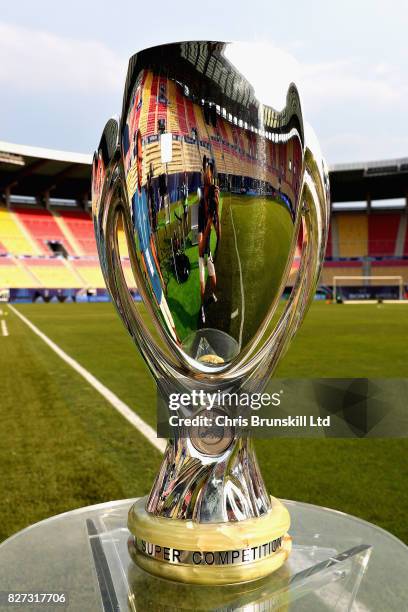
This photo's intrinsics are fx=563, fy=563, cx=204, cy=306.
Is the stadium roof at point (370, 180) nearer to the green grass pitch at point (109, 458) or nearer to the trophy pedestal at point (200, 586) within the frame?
the green grass pitch at point (109, 458)

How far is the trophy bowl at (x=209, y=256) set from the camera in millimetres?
1058

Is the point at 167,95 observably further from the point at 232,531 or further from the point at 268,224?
the point at 232,531

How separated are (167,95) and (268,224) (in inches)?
12.3

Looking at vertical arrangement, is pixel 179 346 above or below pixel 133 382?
above

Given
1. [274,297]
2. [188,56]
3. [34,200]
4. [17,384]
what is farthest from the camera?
[34,200]

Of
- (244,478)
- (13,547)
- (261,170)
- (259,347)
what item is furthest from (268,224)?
(13,547)

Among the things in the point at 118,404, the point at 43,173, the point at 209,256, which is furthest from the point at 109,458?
the point at 43,173

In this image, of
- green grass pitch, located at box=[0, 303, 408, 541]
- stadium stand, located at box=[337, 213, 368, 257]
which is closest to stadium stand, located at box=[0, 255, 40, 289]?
stadium stand, located at box=[337, 213, 368, 257]

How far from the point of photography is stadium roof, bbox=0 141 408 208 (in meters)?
29.8

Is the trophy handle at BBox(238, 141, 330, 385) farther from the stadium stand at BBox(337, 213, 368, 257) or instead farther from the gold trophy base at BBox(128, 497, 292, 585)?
the stadium stand at BBox(337, 213, 368, 257)

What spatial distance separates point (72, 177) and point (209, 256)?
34.5 metres

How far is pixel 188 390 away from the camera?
1.19 m

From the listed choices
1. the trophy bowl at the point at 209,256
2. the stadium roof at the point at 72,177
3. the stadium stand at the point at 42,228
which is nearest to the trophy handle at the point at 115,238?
the trophy bowl at the point at 209,256

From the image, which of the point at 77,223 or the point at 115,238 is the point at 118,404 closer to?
the point at 115,238
